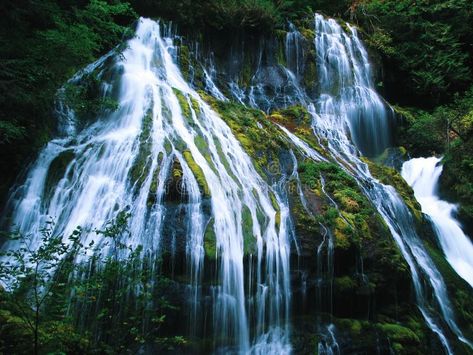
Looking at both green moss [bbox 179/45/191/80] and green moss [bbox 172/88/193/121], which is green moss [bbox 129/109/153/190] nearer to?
green moss [bbox 172/88/193/121]

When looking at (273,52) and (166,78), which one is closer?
(166,78)

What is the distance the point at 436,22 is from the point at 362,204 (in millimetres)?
14666

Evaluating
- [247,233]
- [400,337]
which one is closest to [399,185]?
[400,337]

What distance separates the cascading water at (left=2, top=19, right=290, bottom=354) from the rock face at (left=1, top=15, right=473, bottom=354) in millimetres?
25

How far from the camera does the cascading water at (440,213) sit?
380 inches

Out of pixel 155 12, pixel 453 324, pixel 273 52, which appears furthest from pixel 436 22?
pixel 453 324

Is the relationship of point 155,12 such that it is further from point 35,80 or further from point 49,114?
point 35,80

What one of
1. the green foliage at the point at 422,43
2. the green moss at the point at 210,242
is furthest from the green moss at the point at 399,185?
the green foliage at the point at 422,43

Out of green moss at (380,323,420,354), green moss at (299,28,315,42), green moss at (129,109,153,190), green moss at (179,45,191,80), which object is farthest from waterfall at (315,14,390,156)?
green moss at (380,323,420,354)

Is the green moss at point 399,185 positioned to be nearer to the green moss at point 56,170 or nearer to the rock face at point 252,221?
the rock face at point 252,221

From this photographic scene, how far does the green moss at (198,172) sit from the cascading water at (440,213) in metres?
6.39

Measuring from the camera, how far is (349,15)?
1947cm

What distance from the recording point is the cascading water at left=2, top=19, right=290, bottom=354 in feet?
20.4

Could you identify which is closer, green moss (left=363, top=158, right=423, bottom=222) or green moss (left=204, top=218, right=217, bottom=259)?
green moss (left=204, top=218, right=217, bottom=259)
